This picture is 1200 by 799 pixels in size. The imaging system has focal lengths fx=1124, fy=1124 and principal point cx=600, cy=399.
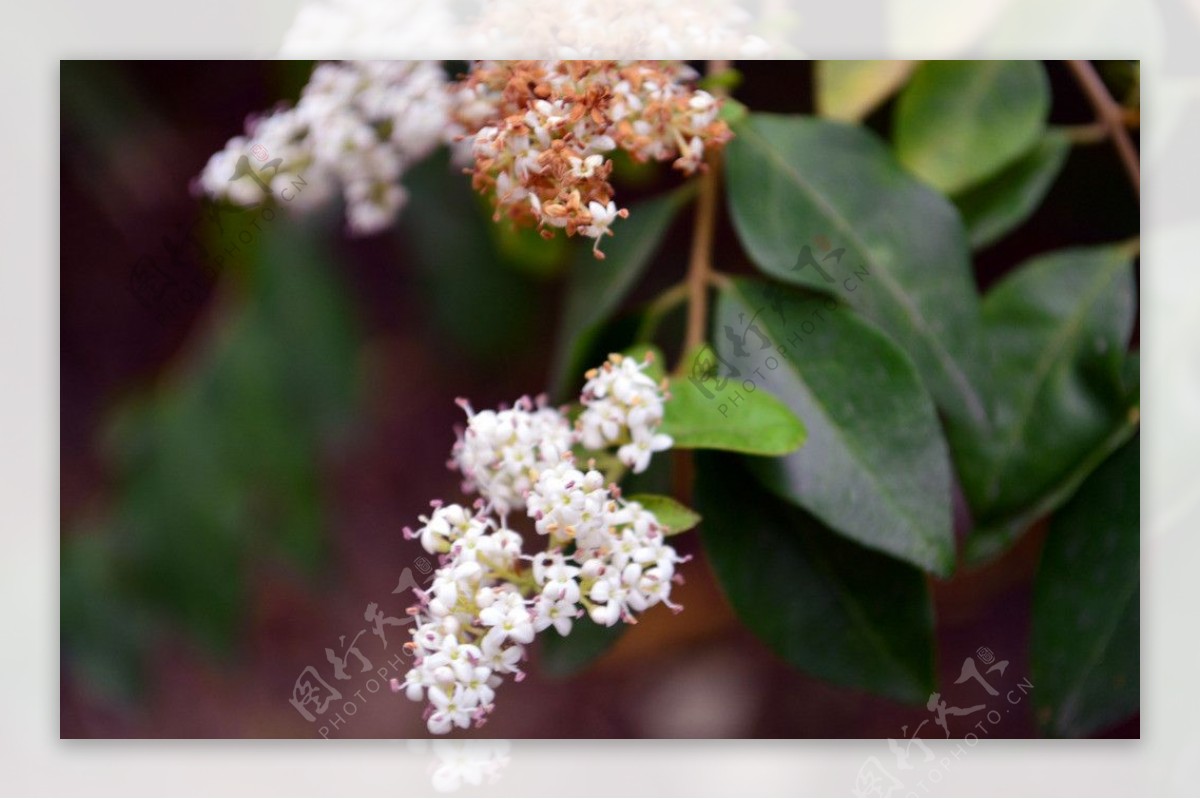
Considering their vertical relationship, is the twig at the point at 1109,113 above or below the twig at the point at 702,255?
above

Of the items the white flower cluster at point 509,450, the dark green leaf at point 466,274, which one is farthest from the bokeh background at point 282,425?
the white flower cluster at point 509,450

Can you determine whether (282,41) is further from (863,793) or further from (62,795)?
(863,793)

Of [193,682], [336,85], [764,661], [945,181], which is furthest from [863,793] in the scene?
[336,85]

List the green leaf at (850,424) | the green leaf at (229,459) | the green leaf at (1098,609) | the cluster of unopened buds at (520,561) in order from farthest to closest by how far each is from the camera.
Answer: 1. the green leaf at (229,459)
2. the green leaf at (1098,609)
3. the green leaf at (850,424)
4. the cluster of unopened buds at (520,561)

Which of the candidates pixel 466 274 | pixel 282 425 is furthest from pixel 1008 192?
pixel 282 425

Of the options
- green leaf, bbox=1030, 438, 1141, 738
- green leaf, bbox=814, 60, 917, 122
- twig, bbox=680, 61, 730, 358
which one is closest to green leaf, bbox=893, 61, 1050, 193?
green leaf, bbox=814, 60, 917, 122

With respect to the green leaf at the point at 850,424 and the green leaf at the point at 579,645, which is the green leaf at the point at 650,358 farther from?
the green leaf at the point at 579,645
